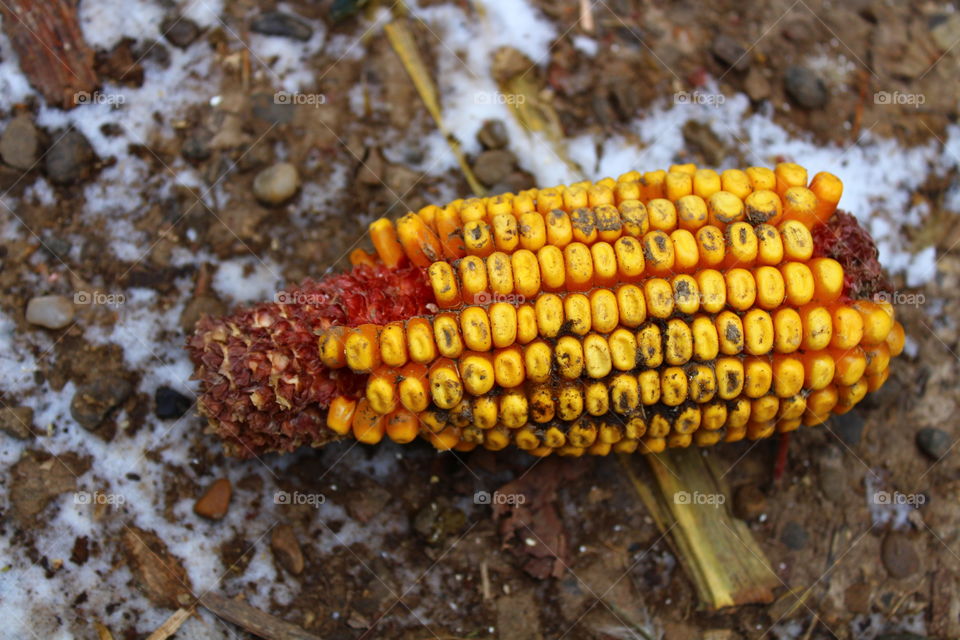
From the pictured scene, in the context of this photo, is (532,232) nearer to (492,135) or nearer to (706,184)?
(706,184)

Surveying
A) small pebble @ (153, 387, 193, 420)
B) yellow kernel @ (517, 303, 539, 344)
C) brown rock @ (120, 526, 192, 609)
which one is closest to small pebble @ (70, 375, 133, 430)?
small pebble @ (153, 387, 193, 420)

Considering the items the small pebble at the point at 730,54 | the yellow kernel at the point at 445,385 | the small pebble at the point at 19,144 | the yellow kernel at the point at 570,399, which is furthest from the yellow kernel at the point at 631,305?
Answer: the small pebble at the point at 19,144

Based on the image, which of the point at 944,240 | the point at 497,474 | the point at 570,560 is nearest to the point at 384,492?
the point at 497,474

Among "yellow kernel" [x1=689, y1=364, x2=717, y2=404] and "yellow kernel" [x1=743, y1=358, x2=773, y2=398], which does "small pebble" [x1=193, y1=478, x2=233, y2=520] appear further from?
"yellow kernel" [x1=743, y1=358, x2=773, y2=398]

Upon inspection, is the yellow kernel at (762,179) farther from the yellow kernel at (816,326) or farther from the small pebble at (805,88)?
the small pebble at (805,88)

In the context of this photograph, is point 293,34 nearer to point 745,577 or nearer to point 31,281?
point 31,281

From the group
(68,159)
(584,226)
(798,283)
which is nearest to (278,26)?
(68,159)
